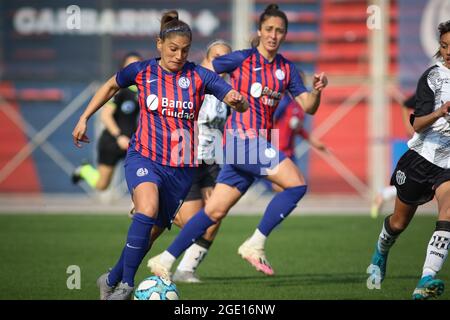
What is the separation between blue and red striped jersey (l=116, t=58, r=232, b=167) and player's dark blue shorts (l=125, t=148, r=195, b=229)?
0.19ft

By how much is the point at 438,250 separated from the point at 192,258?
269 centimetres

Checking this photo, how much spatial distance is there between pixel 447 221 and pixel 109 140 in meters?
7.83

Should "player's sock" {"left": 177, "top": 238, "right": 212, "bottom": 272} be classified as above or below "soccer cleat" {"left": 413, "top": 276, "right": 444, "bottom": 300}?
below

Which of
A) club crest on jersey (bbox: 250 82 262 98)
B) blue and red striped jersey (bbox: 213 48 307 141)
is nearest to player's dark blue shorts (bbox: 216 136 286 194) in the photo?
blue and red striped jersey (bbox: 213 48 307 141)

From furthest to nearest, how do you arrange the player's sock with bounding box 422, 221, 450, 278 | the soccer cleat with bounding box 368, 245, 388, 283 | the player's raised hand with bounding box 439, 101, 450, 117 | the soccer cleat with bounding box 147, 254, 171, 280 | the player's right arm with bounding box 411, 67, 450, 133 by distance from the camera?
the soccer cleat with bounding box 147, 254, 171, 280, the soccer cleat with bounding box 368, 245, 388, 283, the player's right arm with bounding box 411, 67, 450, 133, the player's sock with bounding box 422, 221, 450, 278, the player's raised hand with bounding box 439, 101, 450, 117

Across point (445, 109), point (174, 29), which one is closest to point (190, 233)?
point (174, 29)

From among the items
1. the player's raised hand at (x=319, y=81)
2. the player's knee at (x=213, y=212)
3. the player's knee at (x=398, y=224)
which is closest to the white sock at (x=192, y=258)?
the player's knee at (x=213, y=212)

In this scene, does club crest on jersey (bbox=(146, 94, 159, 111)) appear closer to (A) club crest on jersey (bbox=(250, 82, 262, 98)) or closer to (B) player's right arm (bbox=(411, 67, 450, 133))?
(A) club crest on jersey (bbox=(250, 82, 262, 98))

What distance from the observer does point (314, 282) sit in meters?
8.45

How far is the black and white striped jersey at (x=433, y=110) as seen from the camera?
7.10 metres

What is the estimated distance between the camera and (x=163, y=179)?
7066 mm

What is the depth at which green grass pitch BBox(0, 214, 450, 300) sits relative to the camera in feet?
25.7

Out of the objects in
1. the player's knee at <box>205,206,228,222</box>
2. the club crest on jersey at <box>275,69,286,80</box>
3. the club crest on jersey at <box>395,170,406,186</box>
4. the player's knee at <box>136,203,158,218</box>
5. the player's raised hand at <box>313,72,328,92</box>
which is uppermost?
the club crest on jersey at <box>275,69,286,80</box>
